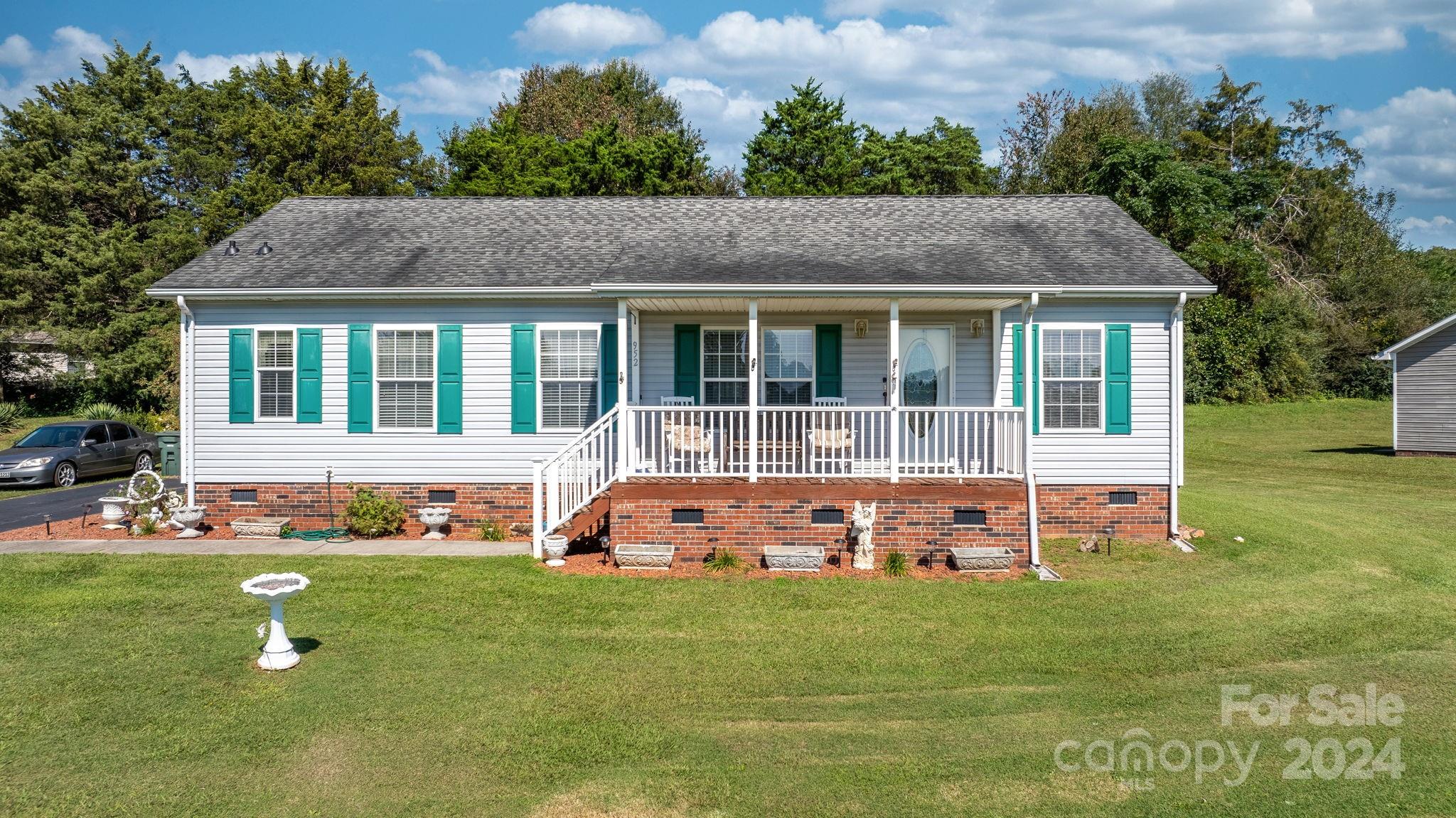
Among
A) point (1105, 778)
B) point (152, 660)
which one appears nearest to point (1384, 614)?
point (1105, 778)

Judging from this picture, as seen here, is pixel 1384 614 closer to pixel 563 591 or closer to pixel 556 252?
pixel 563 591

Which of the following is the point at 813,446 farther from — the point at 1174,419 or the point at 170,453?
the point at 170,453

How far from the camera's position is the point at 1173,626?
8305mm

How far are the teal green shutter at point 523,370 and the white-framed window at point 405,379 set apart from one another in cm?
114

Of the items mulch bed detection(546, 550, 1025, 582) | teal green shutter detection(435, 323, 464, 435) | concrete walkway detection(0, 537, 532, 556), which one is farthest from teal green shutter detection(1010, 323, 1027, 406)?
teal green shutter detection(435, 323, 464, 435)

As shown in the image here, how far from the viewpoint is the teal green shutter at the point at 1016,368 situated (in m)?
12.6

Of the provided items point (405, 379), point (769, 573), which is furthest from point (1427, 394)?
point (405, 379)

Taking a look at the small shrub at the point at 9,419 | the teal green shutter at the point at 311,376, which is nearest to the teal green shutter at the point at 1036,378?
the teal green shutter at the point at 311,376

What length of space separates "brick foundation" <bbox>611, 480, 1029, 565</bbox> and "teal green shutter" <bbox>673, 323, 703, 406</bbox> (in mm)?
2599

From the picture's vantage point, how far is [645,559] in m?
10.4

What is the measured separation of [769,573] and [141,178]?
32.8 meters

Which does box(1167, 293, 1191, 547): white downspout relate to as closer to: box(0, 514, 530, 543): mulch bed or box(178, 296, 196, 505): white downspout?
box(0, 514, 530, 543): mulch bed

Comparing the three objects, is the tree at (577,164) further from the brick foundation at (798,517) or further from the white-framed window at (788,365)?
the brick foundation at (798,517)

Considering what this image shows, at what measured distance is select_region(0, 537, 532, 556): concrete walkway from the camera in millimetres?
11227
